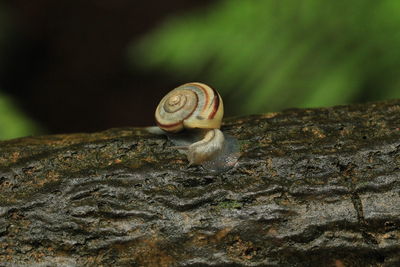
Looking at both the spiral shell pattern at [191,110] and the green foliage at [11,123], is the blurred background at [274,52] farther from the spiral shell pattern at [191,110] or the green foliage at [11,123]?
the spiral shell pattern at [191,110]

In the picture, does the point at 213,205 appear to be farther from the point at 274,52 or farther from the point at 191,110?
the point at 274,52

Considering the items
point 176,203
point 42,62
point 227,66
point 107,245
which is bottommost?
point 107,245

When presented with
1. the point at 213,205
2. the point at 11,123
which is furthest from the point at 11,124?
the point at 213,205

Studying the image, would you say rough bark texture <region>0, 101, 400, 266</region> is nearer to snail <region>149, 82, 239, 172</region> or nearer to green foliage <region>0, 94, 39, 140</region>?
snail <region>149, 82, 239, 172</region>

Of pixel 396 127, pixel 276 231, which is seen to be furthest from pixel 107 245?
pixel 396 127

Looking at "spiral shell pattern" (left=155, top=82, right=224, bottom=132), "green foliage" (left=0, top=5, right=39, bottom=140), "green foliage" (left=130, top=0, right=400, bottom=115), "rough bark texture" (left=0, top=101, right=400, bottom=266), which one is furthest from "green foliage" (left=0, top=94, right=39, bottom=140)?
"spiral shell pattern" (left=155, top=82, right=224, bottom=132)

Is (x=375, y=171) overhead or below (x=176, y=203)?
overhead

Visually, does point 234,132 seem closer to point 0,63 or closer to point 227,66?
point 227,66
